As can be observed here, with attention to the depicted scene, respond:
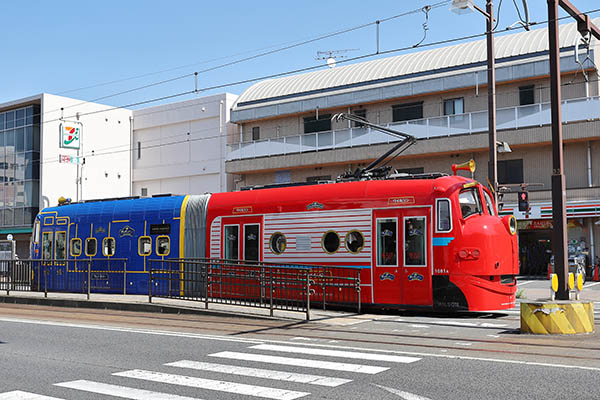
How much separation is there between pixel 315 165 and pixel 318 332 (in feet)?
86.7

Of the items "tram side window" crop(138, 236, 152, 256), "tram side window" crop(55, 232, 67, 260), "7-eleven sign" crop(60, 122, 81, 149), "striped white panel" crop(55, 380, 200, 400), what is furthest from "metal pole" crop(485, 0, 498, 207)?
"7-eleven sign" crop(60, 122, 81, 149)

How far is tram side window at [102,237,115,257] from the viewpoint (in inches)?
808

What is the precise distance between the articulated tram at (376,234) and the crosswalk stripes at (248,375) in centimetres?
491

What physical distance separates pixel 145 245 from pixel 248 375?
12.3 metres

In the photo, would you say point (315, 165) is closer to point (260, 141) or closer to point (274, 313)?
point (260, 141)

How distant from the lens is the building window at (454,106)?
112 feet

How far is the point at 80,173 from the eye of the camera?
4884 centimetres

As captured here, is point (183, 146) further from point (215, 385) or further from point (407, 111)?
point (215, 385)

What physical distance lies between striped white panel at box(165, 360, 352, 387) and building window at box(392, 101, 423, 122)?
92.8ft

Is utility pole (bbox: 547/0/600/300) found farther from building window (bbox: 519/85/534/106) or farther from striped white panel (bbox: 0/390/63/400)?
building window (bbox: 519/85/534/106)

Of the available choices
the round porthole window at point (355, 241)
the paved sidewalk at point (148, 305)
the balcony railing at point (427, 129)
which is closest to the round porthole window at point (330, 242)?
the round porthole window at point (355, 241)

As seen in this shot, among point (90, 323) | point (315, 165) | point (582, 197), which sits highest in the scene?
point (315, 165)

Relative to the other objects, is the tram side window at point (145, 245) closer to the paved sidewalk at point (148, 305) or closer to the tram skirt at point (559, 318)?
the paved sidewalk at point (148, 305)

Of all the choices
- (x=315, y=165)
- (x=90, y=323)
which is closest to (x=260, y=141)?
(x=315, y=165)
